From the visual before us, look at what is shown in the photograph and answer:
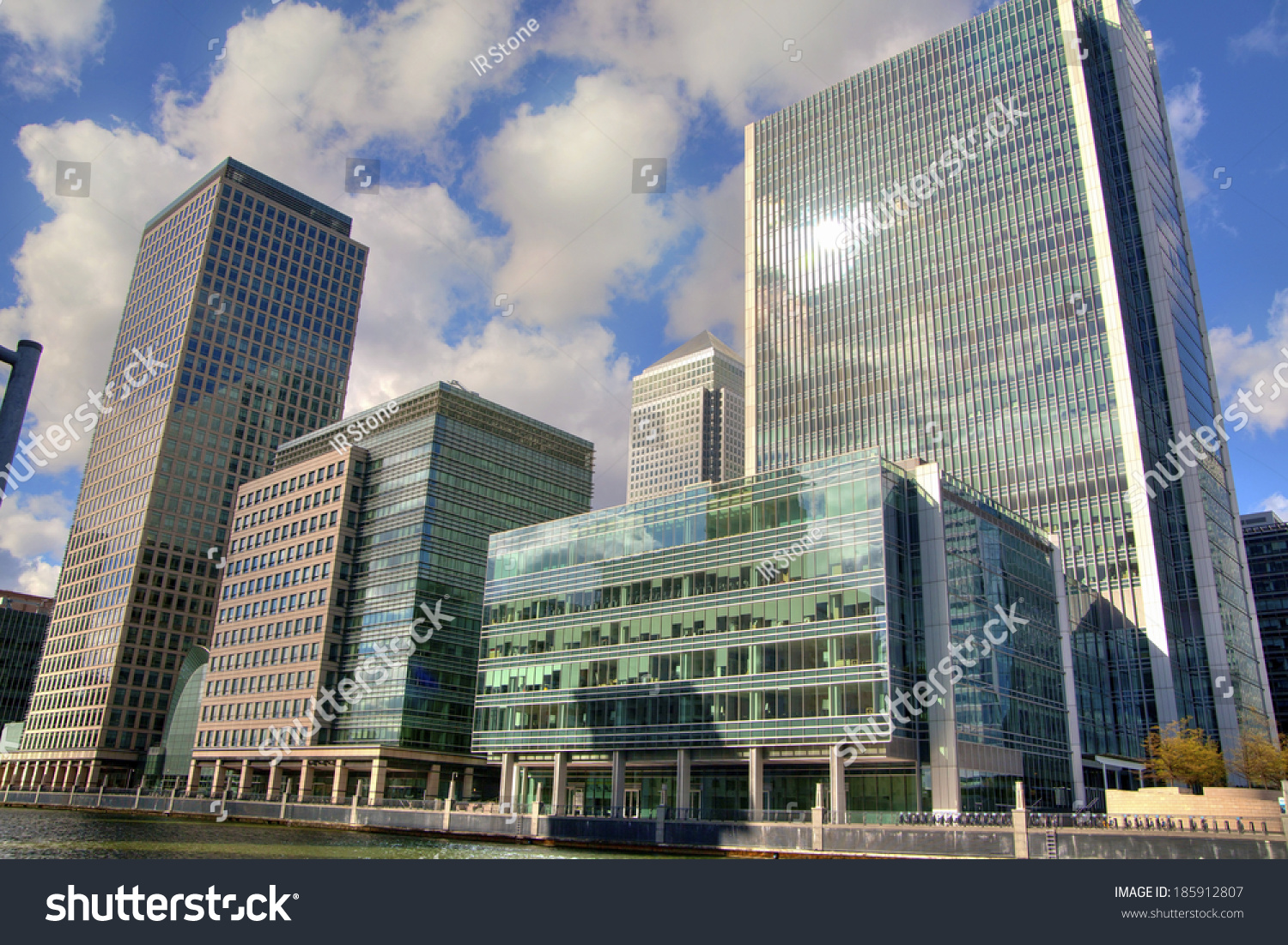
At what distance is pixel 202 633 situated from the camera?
160 meters

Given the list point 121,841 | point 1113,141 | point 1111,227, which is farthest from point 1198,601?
point 121,841

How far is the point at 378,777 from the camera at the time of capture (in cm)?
9950

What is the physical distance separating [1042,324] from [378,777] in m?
94.6

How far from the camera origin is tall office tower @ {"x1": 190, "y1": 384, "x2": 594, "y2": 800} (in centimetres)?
10406

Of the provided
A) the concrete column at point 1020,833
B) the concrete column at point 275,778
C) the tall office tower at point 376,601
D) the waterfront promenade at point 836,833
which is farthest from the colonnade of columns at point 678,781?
the concrete column at point 275,778

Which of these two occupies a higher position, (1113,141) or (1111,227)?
(1113,141)

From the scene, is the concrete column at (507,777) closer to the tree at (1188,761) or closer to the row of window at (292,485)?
the row of window at (292,485)

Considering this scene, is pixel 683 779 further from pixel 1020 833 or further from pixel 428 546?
Result: pixel 428 546

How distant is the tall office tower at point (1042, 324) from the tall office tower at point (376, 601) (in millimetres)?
46178

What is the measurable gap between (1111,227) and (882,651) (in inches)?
3061

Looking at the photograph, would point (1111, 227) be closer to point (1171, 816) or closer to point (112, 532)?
point (1171, 816)

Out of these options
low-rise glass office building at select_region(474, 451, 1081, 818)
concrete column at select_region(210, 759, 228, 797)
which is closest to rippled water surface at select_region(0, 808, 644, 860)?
low-rise glass office building at select_region(474, 451, 1081, 818)

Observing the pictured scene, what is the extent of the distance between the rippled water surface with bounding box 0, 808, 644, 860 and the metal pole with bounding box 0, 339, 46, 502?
1384 inches

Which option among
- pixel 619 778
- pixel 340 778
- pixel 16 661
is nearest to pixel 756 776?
pixel 619 778
